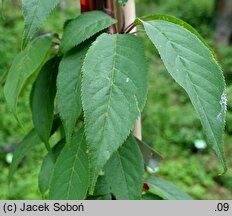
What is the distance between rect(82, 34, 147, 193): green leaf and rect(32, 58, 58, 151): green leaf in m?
0.19

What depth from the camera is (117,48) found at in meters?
0.49

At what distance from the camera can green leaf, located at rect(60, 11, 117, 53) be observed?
55 centimetres

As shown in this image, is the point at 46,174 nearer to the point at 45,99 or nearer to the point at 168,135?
the point at 45,99

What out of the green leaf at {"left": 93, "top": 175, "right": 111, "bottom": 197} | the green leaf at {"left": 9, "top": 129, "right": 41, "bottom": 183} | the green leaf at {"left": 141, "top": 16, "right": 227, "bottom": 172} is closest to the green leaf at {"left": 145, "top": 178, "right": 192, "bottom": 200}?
the green leaf at {"left": 93, "top": 175, "right": 111, "bottom": 197}

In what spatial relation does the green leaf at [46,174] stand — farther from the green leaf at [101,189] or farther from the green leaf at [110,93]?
the green leaf at [110,93]

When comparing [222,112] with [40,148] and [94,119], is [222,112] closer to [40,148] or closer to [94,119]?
[94,119]

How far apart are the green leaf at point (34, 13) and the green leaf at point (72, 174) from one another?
0.64ft

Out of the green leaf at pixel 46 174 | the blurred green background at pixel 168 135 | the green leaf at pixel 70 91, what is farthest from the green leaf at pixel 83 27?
the blurred green background at pixel 168 135

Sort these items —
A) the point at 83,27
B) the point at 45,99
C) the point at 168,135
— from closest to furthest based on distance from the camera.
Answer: the point at 83,27
the point at 45,99
the point at 168,135

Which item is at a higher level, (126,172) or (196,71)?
(196,71)

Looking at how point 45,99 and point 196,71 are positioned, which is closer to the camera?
point 196,71

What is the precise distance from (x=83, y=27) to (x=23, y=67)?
0.11 meters

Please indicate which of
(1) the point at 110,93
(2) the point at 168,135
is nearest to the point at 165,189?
(1) the point at 110,93

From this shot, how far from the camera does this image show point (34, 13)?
459 millimetres
